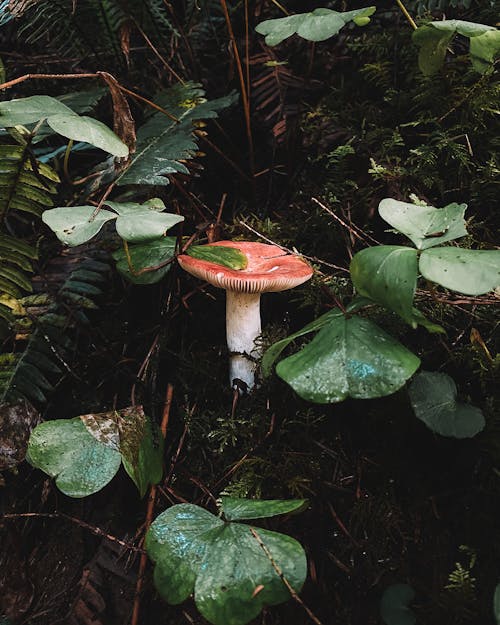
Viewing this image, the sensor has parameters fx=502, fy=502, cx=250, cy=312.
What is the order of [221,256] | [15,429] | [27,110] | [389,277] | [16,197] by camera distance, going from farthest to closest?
[16,197]
[15,429]
[221,256]
[27,110]
[389,277]

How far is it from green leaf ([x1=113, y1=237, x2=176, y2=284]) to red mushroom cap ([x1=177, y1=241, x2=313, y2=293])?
134 millimetres

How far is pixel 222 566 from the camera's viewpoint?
1068 millimetres

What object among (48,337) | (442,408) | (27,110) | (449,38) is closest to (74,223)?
(27,110)

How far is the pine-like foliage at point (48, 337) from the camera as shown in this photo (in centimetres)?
177

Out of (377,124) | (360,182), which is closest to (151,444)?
(360,182)

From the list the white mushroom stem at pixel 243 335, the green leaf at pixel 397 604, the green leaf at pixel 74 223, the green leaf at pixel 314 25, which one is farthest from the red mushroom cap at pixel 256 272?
the green leaf at pixel 397 604

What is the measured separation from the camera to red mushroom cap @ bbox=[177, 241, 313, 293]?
61.4 inches

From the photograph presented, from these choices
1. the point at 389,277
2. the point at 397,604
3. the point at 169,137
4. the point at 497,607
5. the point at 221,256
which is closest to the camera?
the point at 497,607

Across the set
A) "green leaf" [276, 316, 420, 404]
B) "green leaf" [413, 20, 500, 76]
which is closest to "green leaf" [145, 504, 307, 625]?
"green leaf" [276, 316, 420, 404]

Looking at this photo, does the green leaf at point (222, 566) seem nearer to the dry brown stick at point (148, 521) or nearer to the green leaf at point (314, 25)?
the dry brown stick at point (148, 521)

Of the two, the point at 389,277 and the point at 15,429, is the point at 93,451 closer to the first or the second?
the point at 15,429

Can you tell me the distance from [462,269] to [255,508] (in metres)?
0.73

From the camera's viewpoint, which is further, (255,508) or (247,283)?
(247,283)

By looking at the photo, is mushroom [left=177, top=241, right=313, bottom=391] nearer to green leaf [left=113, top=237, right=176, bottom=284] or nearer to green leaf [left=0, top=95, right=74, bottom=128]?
green leaf [left=113, top=237, right=176, bottom=284]
